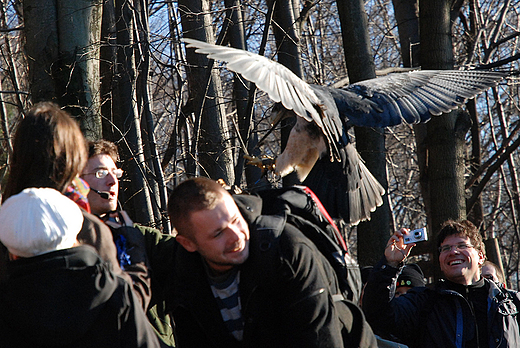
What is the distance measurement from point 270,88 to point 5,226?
6.24 feet

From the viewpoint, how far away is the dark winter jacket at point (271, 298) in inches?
66.2

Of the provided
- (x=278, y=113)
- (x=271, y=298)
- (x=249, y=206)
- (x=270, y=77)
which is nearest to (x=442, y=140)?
(x=278, y=113)

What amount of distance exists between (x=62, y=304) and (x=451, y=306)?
2134 mm

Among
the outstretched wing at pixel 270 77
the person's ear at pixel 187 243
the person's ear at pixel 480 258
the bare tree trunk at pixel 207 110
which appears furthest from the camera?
the bare tree trunk at pixel 207 110

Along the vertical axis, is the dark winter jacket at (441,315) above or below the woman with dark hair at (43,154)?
below

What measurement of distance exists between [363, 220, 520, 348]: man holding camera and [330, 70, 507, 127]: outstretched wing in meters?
1.50

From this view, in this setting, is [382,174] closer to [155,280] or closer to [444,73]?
[444,73]

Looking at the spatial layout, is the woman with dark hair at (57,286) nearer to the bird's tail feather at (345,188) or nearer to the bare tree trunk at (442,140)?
the bird's tail feather at (345,188)

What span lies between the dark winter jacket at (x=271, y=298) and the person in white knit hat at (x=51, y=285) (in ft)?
1.00

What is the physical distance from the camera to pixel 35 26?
12.2 feet

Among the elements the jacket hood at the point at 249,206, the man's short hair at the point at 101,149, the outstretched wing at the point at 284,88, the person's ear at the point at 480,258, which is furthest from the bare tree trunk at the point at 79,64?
the person's ear at the point at 480,258

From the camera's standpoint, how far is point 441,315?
2.92 meters

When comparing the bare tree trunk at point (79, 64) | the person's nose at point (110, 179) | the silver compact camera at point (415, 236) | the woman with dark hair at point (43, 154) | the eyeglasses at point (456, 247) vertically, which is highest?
the bare tree trunk at point (79, 64)

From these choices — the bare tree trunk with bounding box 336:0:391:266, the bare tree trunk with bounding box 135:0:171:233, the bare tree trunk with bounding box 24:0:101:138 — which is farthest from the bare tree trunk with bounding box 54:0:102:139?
the bare tree trunk with bounding box 336:0:391:266
